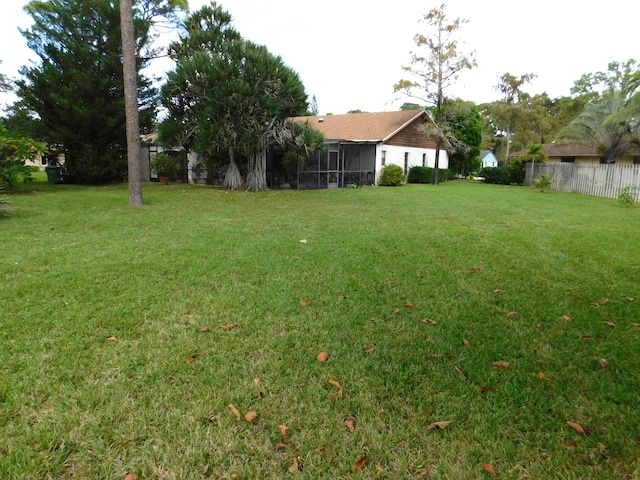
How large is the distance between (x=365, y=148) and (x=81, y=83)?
14.9 meters

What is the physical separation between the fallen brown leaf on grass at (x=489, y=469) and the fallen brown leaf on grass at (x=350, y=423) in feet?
2.26

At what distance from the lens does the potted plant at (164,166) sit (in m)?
21.0

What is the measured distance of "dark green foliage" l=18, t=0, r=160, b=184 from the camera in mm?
17328

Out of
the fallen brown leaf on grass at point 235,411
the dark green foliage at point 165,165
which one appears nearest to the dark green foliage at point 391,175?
the dark green foliage at point 165,165

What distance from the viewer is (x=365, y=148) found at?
893 inches

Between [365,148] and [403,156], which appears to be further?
[403,156]

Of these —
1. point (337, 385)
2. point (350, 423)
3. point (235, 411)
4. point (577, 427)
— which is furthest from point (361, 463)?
point (577, 427)

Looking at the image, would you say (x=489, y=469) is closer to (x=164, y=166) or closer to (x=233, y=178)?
(x=233, y=178)

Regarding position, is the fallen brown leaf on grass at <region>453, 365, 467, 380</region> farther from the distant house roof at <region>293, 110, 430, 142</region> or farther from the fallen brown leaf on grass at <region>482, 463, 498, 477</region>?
the distant house roof at <region>293, 110, 430, 142</region>

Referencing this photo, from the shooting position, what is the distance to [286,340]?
314 centimetres

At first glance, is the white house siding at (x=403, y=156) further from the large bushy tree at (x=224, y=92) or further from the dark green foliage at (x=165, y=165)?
the dark green foliage at (x=165, y=165)

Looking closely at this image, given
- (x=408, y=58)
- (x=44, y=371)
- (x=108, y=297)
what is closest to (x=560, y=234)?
(x=108, y=297)

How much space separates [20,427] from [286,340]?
175cm

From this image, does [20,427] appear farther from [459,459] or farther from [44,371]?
[459,459]
